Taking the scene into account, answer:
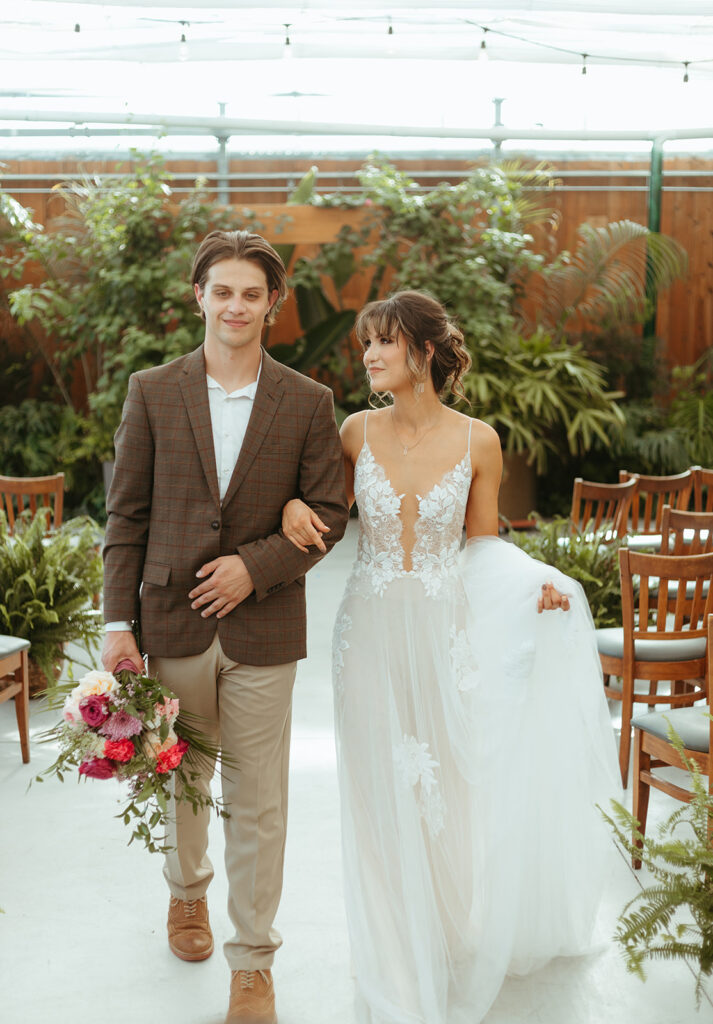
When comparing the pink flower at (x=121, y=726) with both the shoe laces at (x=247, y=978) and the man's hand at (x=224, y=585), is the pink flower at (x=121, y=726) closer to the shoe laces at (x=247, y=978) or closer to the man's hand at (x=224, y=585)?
the man's hand at (x=224, y=585)

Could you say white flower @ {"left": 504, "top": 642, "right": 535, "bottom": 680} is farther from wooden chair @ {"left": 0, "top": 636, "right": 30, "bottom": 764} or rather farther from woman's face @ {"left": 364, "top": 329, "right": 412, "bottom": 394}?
wooden chair @ {"left": 0, "top": 636, "right": 30, "bottom": 764}

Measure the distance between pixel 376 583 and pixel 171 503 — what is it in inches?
25.4

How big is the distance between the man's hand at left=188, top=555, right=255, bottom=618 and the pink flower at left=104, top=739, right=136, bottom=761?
0.37 metres

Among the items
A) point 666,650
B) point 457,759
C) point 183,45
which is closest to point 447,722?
point 457,759

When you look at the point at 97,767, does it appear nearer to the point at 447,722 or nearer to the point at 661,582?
the point at 447,722

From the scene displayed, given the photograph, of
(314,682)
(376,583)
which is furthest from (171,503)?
(314,682)

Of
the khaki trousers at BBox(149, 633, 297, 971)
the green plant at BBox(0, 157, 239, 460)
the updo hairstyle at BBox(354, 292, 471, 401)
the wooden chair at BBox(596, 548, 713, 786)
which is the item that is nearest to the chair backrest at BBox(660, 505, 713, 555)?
the wooden chair at BBox(596, 548, 713, 786)

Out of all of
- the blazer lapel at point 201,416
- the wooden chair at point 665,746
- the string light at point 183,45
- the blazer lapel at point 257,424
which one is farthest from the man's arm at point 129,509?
the string light at point 183,45

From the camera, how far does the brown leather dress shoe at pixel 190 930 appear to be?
3.05 meters

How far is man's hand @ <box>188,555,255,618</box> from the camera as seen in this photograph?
2.59m

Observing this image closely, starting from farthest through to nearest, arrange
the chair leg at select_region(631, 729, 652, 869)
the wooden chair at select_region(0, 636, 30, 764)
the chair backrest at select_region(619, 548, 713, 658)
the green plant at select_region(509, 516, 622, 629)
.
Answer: the green plant at select_region(509, 516, 622, 629)
the wooden chair at select_region(0, 636, 30, 764)
the chair backrest at select_region(619, 548, 713, 658)
the chair leg at select_region(631, 729, 652, 869)

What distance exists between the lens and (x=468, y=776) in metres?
2.89

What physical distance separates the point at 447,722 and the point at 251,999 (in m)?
0.86

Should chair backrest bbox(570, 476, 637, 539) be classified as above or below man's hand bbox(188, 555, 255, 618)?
below
